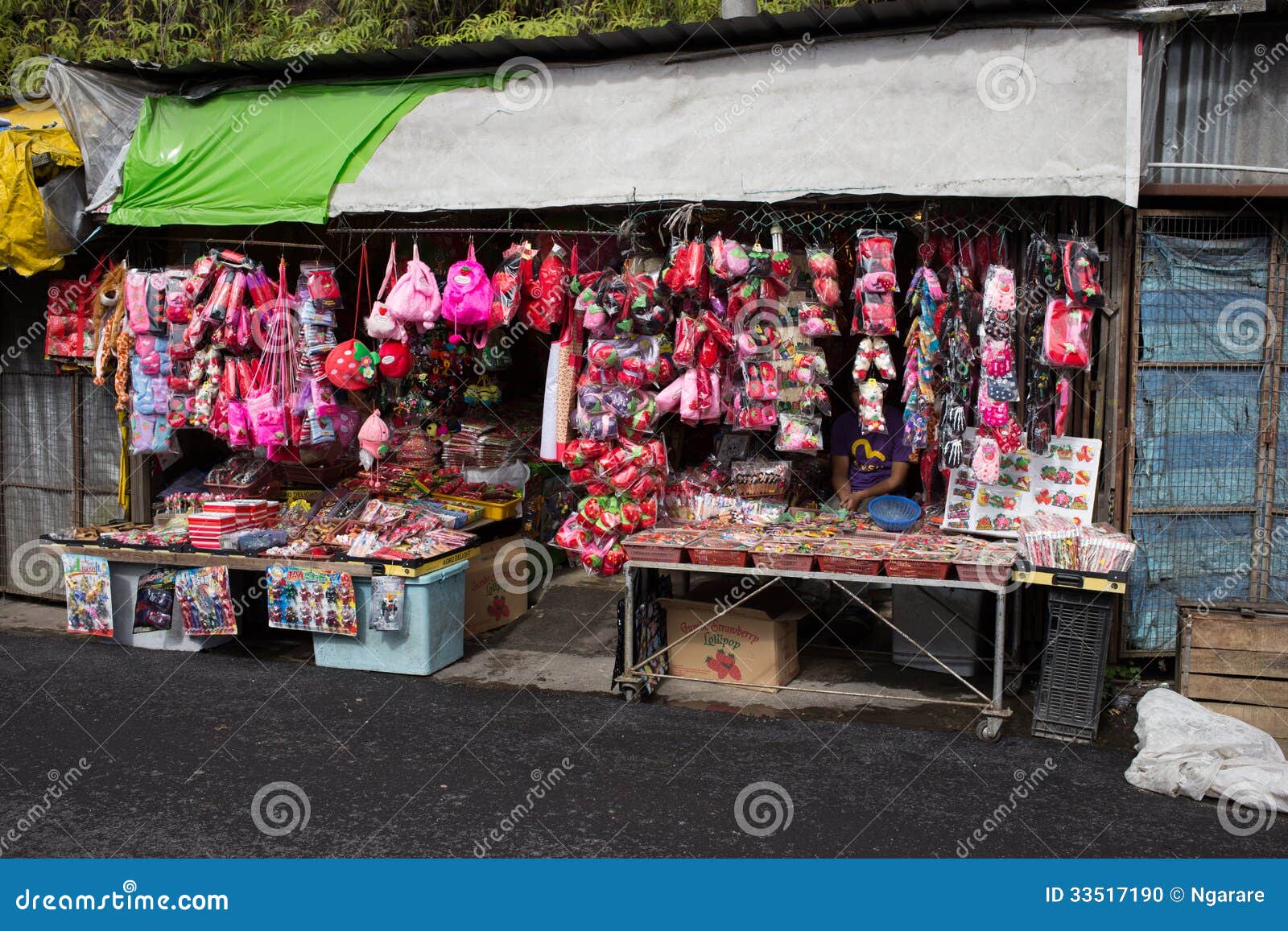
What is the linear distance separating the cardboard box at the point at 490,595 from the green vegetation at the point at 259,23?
17.9 feet

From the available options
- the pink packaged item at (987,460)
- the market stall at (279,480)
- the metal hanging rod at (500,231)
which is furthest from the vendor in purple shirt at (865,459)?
the market stall at (279,480)

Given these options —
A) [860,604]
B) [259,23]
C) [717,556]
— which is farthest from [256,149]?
[259,23]

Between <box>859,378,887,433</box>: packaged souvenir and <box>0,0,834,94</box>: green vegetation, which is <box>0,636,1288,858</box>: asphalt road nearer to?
<box>859,378,887,433</box>: packaged souvenir

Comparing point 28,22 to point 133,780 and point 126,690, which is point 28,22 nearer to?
point 126,690

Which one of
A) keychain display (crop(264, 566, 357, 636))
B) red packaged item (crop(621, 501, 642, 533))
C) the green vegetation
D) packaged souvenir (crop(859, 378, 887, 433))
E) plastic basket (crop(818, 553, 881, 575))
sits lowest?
keychain display (crop(264, 566, 357, 636))

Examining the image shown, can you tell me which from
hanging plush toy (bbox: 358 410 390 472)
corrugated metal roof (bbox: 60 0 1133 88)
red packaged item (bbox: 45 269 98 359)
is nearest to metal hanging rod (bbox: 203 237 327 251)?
red packaged item (bbox: 45 269 98 359)

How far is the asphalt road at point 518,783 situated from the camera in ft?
16.7

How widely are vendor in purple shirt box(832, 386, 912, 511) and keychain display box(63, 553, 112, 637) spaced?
5.26 m

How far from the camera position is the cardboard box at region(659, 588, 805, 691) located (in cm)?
707

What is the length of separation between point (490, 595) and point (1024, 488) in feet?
12.7

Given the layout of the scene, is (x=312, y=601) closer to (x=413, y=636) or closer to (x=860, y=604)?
(x=413, y=636)

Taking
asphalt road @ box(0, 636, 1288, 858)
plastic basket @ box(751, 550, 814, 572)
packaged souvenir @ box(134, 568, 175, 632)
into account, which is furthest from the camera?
packaged souvenir @ box(134, 568, 175, 632)

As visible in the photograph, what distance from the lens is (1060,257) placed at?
626 centimetres

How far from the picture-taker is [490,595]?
8.47 meters
